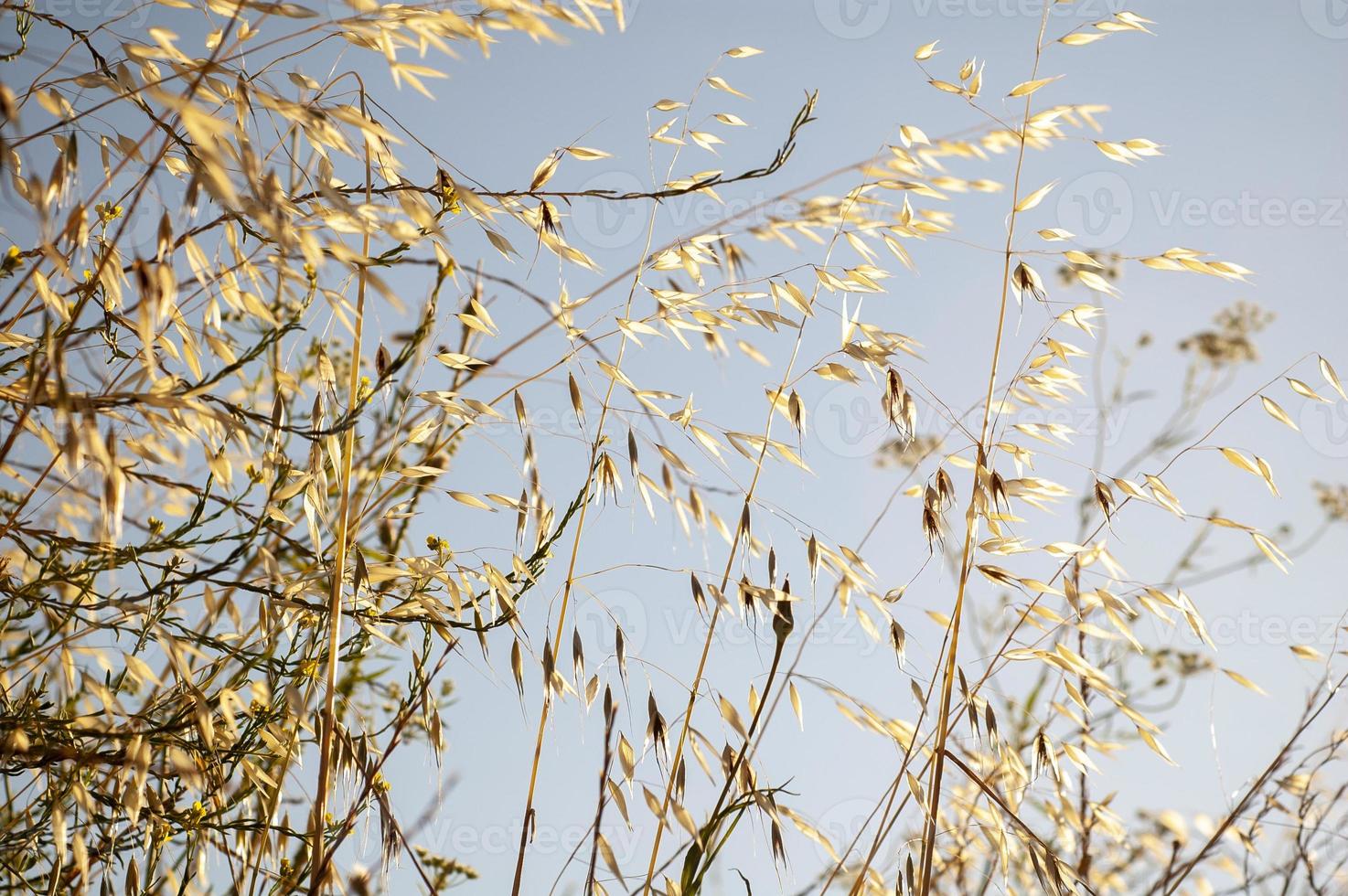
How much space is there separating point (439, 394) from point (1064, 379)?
977mm

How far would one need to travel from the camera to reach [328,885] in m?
1.14

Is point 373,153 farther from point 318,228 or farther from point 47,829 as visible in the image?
point 47,829

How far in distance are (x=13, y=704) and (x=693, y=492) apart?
2.89 feet

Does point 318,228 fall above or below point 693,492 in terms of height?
above

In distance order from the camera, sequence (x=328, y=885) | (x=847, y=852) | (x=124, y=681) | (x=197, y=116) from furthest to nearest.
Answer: (x=124, y=681)
(x=847, y=852)
(x=328, y=885)
(x=197, y=116)

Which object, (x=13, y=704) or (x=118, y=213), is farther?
(x=118, y=213)

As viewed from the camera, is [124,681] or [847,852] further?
[124,681]

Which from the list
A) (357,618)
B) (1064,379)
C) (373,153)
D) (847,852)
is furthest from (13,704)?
(1064,379)

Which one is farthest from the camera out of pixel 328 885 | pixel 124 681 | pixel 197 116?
pixel 124 681

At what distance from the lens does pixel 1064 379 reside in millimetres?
1538

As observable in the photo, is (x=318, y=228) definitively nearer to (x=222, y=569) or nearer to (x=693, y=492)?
(x=222, y=569)

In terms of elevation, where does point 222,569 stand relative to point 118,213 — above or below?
below

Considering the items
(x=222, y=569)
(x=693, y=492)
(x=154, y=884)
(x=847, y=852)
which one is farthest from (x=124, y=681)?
(x=847, y=852)

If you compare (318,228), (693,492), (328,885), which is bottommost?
(328,885)
